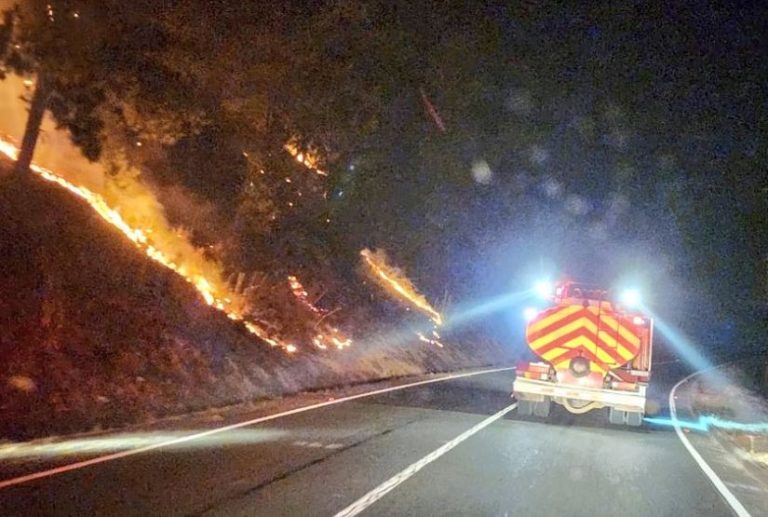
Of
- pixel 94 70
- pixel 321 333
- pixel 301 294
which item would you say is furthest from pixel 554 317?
pixel 301 294

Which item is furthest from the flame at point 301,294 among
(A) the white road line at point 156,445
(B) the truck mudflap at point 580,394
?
(B) the truck mudflap at point 580,394

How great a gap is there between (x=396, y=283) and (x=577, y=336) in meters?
24.5

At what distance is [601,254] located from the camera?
204 feet

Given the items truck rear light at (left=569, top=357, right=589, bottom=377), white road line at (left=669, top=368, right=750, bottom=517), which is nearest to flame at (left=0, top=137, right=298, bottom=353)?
truck rear light at (left=569, top=357, right=589, bottom=377)

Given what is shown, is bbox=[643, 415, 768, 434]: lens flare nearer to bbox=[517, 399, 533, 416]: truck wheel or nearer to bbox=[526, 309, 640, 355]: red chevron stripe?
bbox=[517, 399, 533, 416]: truck wheel

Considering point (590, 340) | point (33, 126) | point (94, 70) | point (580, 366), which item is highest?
point (94, 70)

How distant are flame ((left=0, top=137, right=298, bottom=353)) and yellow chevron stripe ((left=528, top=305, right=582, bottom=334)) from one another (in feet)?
25.8

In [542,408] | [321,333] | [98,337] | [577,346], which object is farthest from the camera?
[321,333]

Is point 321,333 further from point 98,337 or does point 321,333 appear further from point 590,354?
point 98,337

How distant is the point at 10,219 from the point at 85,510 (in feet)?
34.6

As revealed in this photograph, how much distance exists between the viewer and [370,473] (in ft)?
37.2

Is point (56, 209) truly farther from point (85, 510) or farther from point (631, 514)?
point (631, 514)

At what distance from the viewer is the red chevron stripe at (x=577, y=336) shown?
18516 millimetres

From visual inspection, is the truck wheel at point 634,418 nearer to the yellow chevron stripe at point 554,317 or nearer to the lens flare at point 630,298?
the lens flare at point 630,298
